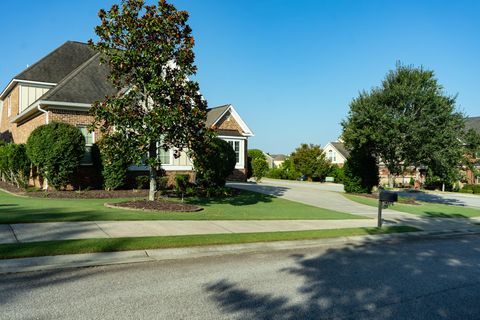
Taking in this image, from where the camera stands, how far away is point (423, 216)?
54.5ft

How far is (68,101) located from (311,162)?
1357 inches

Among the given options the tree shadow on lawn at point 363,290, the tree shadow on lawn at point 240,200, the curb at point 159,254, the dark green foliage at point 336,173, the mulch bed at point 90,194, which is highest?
the dark green foliage at point 336,173

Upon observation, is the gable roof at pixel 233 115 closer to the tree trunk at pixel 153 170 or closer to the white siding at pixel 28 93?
the white siding at pixel 28 93

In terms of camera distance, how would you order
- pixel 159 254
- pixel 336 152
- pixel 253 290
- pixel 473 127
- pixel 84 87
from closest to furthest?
pixel 253 290 < pixel 159 254 < pixel 84 87 < pixel 473 127 < pixel 336 152

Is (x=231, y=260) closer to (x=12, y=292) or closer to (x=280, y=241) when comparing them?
(x=280, y=241)

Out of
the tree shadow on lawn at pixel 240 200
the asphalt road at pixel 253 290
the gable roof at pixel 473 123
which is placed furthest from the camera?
the gable roof at pixel 473 123

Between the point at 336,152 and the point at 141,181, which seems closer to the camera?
the point at 141,181

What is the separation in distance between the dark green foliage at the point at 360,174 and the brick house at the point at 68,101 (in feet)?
29.0

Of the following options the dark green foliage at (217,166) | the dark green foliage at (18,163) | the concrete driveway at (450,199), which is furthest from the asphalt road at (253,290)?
the concrete driveway at (450,199)

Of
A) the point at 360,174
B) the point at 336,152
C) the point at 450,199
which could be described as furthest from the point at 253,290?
the point at 336,152

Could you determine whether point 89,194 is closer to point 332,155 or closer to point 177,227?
point 177,227

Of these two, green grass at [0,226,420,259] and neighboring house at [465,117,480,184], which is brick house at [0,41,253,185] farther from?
neighboring house at [465,117,480,184]

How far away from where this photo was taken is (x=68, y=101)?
17750mm

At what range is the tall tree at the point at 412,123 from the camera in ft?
69.1
